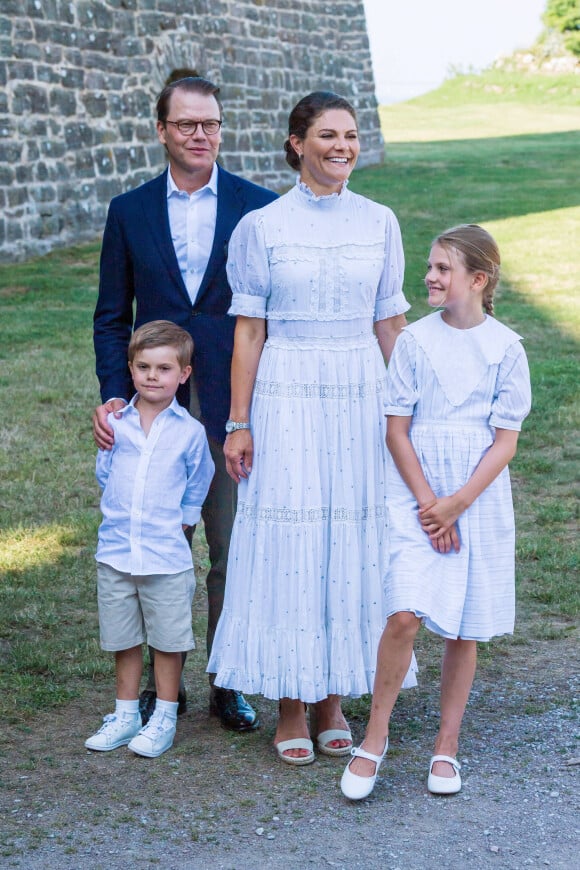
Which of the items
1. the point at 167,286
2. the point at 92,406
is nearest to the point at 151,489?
the point at 167,286

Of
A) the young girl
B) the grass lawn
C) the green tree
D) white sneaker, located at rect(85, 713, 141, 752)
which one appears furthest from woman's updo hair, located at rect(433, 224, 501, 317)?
the green tree

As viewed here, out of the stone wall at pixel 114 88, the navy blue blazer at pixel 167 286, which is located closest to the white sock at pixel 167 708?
the navy blue blazer at pixel 167 286

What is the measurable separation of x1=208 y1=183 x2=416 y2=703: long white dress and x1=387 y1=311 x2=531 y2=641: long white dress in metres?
0.22

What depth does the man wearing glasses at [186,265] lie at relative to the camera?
11.8 feet

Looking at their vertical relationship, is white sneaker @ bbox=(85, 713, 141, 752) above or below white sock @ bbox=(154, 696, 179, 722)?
below

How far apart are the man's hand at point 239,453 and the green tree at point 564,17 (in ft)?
122

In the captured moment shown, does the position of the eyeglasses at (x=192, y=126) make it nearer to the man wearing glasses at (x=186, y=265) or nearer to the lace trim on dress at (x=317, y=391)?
the man wearing glasses at (x=186, y=265)

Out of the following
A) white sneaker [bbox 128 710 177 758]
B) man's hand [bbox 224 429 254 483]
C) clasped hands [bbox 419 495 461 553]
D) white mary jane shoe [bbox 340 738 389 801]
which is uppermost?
man's hand [bbox 224 429 254 483]

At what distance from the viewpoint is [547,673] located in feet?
13.6

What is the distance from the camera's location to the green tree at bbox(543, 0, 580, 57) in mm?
38281

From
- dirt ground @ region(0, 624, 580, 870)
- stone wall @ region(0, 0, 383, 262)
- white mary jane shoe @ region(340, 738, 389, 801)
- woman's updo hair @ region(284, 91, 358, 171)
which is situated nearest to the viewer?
dirt ground @ region(0, 624, 580, 870)

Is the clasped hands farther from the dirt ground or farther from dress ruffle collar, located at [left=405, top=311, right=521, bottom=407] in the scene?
the dirt ground

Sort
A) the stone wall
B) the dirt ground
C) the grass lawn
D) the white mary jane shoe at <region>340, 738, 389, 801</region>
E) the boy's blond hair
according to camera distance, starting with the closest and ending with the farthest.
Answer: the dirt ground
the white mary jane shoe at <region>340, 738, 389, 801</region>
the boy's blond hair
the grass lawn
the stone wall

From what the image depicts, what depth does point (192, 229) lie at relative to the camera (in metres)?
3.67
